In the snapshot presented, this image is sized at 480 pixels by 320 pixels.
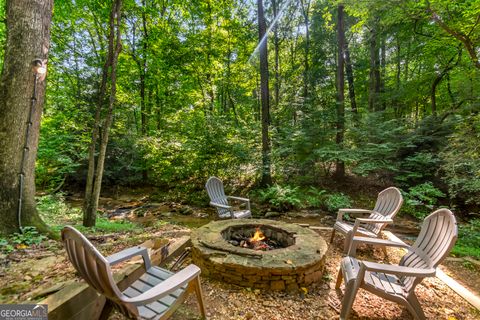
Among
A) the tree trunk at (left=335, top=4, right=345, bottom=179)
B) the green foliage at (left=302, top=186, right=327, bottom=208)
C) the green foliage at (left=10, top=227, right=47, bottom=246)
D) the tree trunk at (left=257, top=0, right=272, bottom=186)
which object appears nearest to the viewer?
the green foliage at (left=10, top=227, right=47, bottom=246)

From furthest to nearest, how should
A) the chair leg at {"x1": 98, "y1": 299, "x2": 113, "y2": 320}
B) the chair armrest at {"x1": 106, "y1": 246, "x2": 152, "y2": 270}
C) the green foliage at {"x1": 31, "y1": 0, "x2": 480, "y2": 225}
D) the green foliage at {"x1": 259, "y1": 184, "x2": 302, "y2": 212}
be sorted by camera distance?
the green foliage at {"x1": 259, "y1": 184, "x2": 302, "y2": 212}, the green foliage at {"x1": 31, "y1": 0, "x2": 480, "y2": 225}, the chair armrest at {"x1": 106, "y1": 246, "x2": 152, "y2": 270}, the chair leg at {"x1": 98, "y1": 299, "x2": 113, "y2": 320}

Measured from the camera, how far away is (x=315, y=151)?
7191 mm

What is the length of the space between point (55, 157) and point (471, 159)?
31.1 ft

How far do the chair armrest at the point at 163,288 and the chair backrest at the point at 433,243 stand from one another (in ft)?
6.14

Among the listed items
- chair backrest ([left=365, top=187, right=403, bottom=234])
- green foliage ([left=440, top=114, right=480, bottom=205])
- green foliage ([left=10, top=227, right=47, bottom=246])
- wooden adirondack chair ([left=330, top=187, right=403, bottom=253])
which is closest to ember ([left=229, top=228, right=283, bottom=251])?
wooden adirondack chair ([left=330, top=187, right=403, bottom=253])

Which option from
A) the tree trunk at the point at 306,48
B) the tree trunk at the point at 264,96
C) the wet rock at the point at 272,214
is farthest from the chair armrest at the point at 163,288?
the tree trunk at the point at 306,48

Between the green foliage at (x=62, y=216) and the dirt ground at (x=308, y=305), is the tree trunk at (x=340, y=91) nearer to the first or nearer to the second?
the dirt ground at (x=308, y=305)

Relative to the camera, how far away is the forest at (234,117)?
434cm

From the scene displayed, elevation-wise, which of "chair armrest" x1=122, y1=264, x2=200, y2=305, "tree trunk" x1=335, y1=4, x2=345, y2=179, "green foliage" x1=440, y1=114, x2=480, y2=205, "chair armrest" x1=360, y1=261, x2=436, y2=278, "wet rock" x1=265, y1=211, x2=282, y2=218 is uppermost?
"tree trunk" x1=335, y1=4, x2=345, y2=179

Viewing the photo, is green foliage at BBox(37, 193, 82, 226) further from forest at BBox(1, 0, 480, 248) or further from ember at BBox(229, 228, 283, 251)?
ember at BBox(229, 228, 283, 251)

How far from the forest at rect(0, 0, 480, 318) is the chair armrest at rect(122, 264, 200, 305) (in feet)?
7.30

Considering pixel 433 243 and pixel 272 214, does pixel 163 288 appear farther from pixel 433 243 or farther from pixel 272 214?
pixel 272 214

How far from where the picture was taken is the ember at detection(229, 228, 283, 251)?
9.93 feet

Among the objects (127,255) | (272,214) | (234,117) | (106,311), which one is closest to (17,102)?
(127,255)
